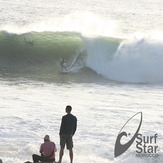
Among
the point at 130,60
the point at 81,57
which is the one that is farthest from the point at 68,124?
the point at 81,57

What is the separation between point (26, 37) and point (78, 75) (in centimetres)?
545

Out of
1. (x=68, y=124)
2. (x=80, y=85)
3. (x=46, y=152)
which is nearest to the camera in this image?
(x=46, y=152)

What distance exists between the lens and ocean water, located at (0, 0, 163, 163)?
31.9 ft

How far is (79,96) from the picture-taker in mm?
14281

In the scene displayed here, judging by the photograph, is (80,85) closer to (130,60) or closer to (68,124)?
(130,60)

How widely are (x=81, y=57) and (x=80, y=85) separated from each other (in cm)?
437

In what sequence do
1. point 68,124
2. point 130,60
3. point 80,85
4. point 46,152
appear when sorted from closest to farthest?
1. point 46,152
2. point 68,124
3. point 80,85
4. point 130,60

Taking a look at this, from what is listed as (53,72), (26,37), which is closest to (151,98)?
(53,72)

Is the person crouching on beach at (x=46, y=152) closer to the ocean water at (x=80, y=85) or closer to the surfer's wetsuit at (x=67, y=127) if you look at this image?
the surfer's wetsuit at (x=67, y=127)

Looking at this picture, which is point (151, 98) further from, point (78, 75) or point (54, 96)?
point (78, 75)

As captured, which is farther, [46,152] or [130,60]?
[130,60]

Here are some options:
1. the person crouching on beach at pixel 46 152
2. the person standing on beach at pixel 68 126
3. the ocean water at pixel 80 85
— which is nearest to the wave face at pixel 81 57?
the ocean water at pixel 80 85

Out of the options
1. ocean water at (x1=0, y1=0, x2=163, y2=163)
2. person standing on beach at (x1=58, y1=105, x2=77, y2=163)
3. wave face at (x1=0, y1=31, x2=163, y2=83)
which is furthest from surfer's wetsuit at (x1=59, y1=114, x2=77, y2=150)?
wave face at (x1=0, y1=31, x2=163, y2=83)

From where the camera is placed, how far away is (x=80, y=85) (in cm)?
1641
